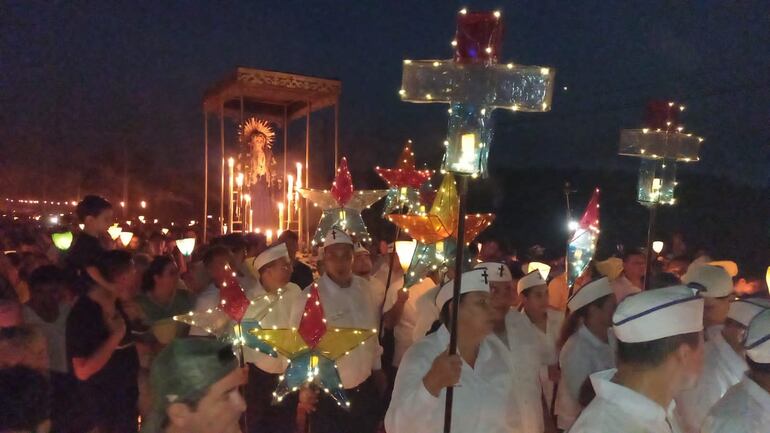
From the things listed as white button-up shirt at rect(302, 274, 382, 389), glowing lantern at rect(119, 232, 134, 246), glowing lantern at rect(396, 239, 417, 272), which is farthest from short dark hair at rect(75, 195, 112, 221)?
glowing lantern at rect(119, 232, 134, 246)

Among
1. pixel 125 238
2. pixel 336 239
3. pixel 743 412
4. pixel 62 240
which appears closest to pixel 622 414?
pixel 743 412

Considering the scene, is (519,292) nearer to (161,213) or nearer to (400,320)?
(400,320)

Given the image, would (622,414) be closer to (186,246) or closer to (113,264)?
(113,264)

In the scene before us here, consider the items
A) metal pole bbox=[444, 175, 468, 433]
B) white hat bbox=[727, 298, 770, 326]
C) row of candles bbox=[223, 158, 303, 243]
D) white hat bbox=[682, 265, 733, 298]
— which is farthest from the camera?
row of candles bbox=[223, 158, 303, 243]

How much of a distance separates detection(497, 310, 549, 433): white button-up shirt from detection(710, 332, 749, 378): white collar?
107cm

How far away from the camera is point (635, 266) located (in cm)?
768

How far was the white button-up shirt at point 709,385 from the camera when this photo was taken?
367 cm

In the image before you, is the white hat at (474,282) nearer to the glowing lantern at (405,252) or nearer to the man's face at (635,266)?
the glowing lantern at (405,252)

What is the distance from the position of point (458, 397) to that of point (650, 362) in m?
1.25

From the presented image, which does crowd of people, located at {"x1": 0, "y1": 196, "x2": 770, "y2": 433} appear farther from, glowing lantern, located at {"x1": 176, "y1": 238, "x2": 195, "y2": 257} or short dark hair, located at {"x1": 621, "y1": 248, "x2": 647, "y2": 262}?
glowing lantern, located at {"x1": 176, "y1": 238, "x2": 195, "y2": 257}

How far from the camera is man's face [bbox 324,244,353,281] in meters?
5.71

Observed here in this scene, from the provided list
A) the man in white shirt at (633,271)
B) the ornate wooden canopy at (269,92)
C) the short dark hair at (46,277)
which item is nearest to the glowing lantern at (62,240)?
the ornate wooden canopy at (269,92)

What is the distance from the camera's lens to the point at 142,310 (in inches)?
226

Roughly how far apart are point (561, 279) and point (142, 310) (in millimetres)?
4496
